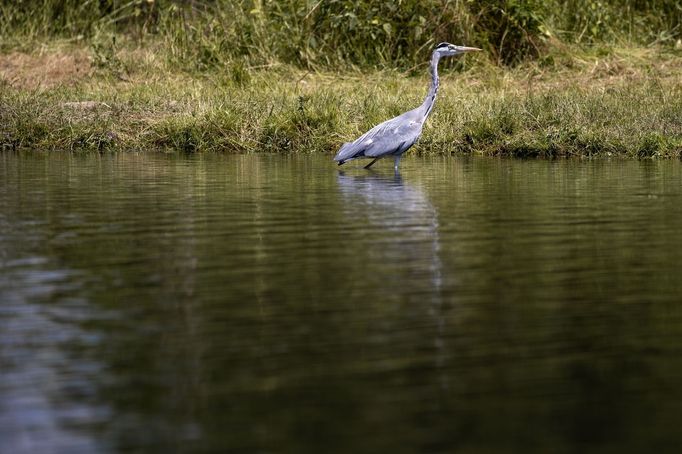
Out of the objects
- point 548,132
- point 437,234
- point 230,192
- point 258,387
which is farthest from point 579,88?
point 258,387

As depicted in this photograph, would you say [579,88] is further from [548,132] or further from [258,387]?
[258,387]

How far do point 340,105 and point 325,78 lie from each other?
2795mm

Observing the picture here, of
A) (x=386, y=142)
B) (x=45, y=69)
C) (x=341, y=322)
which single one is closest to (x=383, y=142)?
(x=386, y=142)

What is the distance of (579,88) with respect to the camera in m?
17.6

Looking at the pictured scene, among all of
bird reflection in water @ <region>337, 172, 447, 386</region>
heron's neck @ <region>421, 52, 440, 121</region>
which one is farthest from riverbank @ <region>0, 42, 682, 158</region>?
Answer: bird reflection in water @ <region>337, 172, 447, 386</region>

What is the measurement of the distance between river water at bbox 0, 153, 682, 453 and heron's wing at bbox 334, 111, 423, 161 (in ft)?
8.18

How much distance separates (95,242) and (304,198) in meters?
2.65

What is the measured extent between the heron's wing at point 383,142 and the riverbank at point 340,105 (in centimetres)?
149

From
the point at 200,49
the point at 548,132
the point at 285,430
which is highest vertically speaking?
the point at 200,49

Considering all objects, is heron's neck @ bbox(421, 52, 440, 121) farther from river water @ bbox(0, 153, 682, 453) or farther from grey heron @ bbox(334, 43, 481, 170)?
river water @ bbox(0, 153, 682, 453)

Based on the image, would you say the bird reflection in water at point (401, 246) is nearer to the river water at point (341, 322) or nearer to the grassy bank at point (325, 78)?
the river water at point (341, 322)

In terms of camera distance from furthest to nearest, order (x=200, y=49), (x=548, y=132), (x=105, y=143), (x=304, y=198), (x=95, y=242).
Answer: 1. (x=200, y=49)
2. (x=105, y=143)
3. (x=548, y=132)
4. (x=304, y=198)
5. (x=95, y=242)

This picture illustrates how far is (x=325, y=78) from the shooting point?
1881cm

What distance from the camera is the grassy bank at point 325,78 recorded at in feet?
49.1
